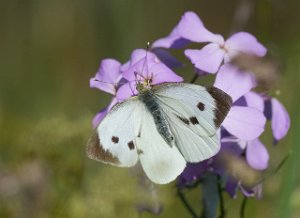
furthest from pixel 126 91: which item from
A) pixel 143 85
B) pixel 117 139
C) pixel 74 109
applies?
pixel 74 109

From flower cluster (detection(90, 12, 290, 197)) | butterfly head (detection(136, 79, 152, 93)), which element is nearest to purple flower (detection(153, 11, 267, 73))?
flower cluster (detection(90, 12, 290, 197))

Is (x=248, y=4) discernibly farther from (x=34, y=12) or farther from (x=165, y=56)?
(x=34, y=12)

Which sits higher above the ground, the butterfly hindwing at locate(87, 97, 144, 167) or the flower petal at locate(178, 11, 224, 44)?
the flower petal at locate(178, 11, 224, 44)

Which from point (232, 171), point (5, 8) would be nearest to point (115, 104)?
point (232, 171)

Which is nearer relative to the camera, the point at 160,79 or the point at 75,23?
the point at 160,79

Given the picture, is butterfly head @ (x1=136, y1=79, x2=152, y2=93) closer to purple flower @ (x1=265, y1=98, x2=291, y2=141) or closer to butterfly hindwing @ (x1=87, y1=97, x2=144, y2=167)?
butterfly hindwing @ (x1=87, y1=97, x2=144, y2=167)

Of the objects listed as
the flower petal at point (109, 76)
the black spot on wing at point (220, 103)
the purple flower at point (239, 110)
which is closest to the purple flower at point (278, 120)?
the purple flower at point (239, 110)

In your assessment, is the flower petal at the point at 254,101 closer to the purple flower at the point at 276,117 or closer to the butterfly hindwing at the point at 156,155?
the purple flower at the point at 276,117

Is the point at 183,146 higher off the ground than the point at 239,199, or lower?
higher
